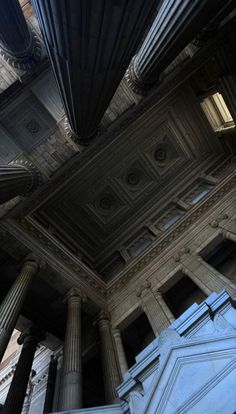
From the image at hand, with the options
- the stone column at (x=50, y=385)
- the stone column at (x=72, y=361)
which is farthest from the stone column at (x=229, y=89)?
the stone column at (x=50, y=385)

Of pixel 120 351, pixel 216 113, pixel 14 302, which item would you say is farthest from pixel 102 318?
pixel 216 113

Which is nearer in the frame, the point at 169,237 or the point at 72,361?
the point at 72,361

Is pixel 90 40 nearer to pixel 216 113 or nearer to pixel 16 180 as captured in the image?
pixel 16 180

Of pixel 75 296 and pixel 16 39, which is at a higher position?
pixel 16 39

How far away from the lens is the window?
52.9 feet

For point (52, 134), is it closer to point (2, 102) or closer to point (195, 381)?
point (2, 102)

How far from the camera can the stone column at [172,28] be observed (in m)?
6.88

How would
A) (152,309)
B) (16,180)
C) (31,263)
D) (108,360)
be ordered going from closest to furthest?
(16,180) < (108,360) < (31,263) < (152,309)

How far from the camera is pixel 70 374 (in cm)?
858

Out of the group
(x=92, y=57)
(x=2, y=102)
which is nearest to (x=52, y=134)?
(x=2, y=102)

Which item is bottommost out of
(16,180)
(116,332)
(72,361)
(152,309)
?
(72,361)

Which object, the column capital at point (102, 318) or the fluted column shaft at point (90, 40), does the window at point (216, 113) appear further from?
the column capital at point (102, 318)

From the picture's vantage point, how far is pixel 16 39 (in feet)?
32.2

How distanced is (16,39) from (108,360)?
10.2m
